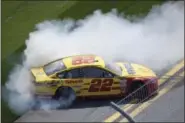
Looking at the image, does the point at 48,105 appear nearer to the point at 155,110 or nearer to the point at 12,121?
the point at 12,121

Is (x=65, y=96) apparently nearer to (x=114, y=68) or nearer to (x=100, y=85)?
(x=100, y=85)

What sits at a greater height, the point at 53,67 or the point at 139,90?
the point at 53,67

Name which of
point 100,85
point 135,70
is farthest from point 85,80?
point 135,70

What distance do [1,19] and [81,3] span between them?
3491 mm

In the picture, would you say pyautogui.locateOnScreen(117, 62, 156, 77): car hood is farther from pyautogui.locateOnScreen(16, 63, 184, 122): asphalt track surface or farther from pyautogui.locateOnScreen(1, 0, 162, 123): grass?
pyautogui.locateOnScreen(1, 0, 162, 123): grass

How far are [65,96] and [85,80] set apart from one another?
2.73 feet

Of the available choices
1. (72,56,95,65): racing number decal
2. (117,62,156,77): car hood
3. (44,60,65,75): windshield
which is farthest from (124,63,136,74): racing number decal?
(44,60,65,75): windshield

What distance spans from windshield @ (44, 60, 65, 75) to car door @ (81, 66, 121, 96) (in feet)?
2.42

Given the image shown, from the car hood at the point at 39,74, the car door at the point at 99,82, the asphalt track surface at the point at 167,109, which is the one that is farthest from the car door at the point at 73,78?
the asphalt track surface at the point at 167,109

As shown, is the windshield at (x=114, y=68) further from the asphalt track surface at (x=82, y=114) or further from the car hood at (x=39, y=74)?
the car hood at (x=39, y=74)

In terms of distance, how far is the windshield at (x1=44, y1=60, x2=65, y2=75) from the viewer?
13.7 meters

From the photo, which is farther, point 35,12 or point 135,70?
point 35,12

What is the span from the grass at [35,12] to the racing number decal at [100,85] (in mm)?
4090

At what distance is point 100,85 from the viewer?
1353 centimetres
